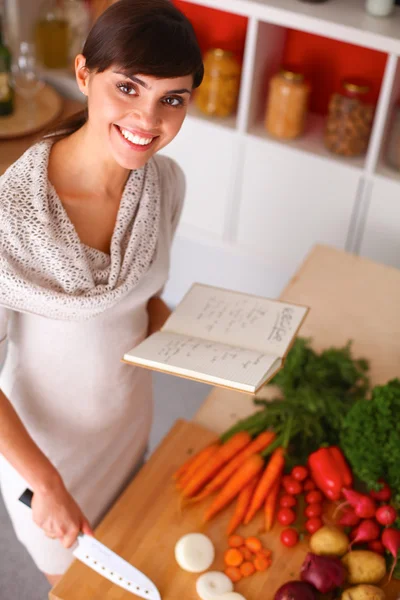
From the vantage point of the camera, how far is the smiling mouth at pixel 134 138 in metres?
1.01

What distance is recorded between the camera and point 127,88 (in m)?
0.97

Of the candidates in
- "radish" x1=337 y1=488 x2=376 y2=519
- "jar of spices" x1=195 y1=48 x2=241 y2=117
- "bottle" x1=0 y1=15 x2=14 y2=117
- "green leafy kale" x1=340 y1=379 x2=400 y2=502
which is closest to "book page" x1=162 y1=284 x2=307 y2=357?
"green leafy kale" x1=340 y1=379 x2=400 y2=502

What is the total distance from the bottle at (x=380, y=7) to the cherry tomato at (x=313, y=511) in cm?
151

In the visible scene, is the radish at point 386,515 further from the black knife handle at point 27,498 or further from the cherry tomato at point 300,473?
the black knife handle at point 27,498

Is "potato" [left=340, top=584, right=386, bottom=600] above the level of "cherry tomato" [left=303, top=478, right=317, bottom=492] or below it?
above

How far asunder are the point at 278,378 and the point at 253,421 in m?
0.14

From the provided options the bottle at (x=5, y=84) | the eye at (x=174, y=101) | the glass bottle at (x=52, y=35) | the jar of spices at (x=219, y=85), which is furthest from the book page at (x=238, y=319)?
the glass bottle at (x=52, y=35)

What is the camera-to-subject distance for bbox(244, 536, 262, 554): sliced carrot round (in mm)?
1233

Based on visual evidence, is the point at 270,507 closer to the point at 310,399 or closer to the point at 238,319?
the point at 310,399

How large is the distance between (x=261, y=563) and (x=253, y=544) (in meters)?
0.04

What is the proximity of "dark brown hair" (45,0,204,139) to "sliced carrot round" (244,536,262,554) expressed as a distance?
2.61 ft

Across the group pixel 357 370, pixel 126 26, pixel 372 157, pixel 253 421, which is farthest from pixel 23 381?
pixel 372 157

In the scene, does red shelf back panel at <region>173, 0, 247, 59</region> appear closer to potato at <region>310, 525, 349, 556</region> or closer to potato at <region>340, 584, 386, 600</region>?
potato at <region>310, 525, 349, 556</region>

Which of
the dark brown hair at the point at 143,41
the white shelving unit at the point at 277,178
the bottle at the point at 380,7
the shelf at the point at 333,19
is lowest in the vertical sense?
the white shelving unit at the point at 277,178
